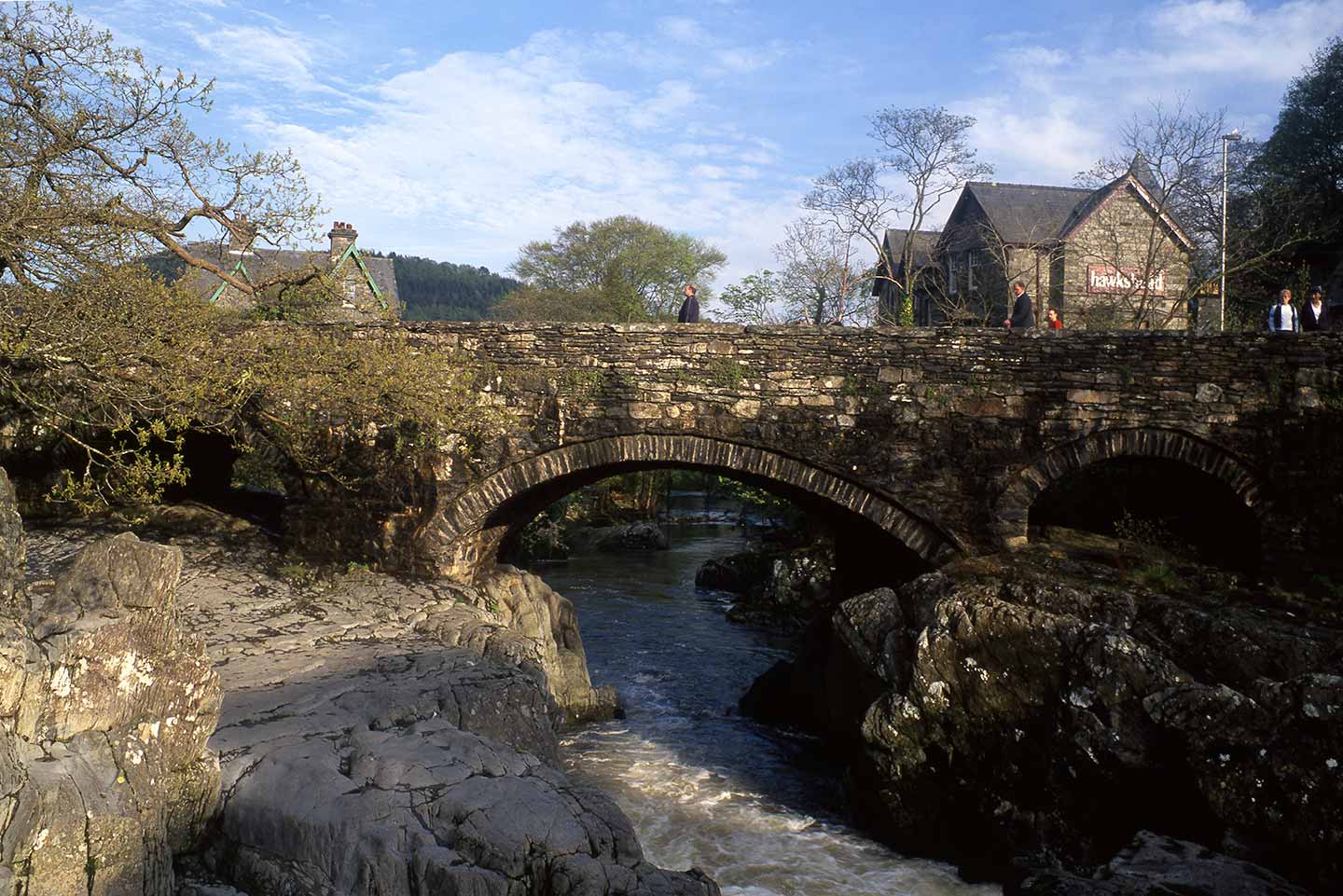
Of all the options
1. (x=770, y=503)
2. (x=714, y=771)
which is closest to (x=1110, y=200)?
(x=770, y=503)

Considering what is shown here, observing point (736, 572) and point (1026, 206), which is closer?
point (736, 572)

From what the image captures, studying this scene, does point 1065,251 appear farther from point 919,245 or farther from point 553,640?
point 553,640

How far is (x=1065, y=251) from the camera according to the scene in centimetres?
2567

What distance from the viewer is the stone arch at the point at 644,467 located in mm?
12211

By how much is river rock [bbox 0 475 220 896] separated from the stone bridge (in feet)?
23.2

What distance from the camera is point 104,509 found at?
45.5 feet

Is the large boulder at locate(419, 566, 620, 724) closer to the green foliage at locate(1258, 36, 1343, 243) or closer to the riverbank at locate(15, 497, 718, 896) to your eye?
the riverbank at locate(15, 497, 718, 896)


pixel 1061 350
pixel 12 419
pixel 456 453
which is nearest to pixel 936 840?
pixel 1061 350

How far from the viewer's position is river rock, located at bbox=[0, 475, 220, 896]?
4578 millimetres

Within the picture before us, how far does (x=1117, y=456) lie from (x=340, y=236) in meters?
24.6

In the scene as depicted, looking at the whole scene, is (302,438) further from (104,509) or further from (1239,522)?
(1239,522)

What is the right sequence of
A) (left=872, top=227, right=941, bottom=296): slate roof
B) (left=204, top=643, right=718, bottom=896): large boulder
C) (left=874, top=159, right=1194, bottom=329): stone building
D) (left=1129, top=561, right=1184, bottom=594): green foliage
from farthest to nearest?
(left=872, top=227, right=941, bottom=296): slate roof → (left=874, top=159, right=1194, bottom=329): stone building → (left=1129, top=561, right=1184, bottom=594): green foliage → (left=204, top=643, right=718, bottom=896): large boulder

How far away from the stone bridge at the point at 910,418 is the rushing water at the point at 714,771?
3.22m

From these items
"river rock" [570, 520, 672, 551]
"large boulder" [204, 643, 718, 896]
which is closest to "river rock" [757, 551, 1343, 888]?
"large boulder" [204, 643, 718, 896]
